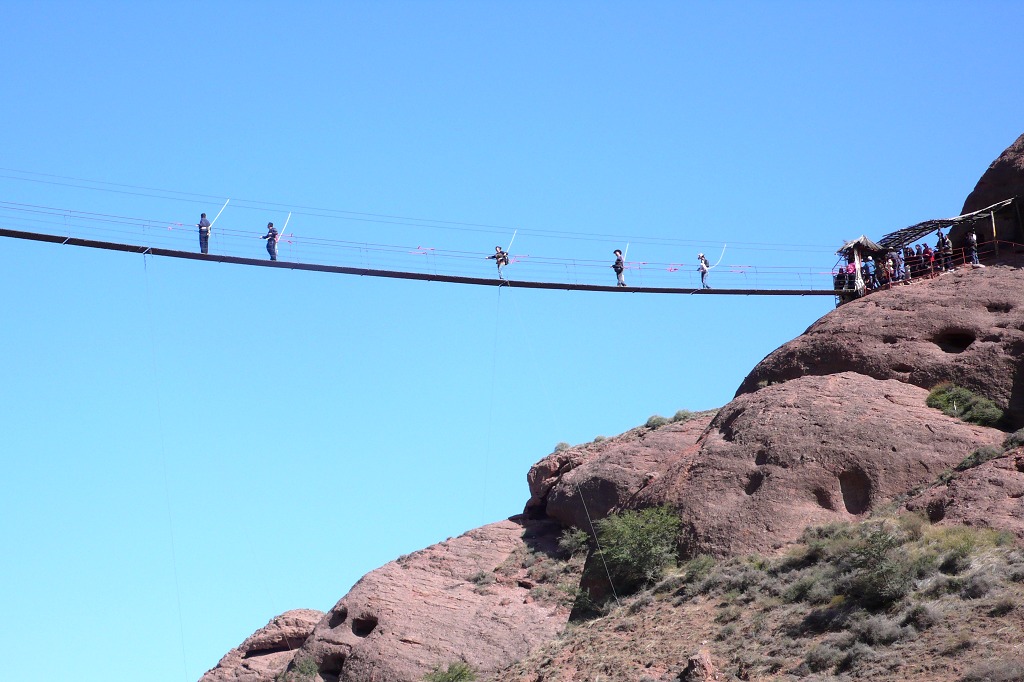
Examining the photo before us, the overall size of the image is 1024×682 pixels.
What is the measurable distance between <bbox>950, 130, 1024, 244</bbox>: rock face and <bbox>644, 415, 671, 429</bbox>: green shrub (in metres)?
11.1

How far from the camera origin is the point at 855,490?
1460 inches

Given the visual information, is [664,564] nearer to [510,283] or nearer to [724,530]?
[724,530]

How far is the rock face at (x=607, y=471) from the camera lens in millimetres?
42219

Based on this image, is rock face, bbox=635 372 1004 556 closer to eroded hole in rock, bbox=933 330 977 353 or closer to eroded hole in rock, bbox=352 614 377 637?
eroded hole in rock, bbox=933 330 977 353

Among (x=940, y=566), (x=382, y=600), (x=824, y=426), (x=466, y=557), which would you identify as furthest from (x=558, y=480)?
(x=940, y=566)

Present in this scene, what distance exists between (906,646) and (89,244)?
65.7 ft

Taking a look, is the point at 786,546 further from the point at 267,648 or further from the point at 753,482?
the point at 267,648

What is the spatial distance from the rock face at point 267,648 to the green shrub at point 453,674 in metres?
7.53

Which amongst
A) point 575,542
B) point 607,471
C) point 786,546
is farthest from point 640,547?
point 607,471

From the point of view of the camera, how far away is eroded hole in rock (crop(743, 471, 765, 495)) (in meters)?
37.6

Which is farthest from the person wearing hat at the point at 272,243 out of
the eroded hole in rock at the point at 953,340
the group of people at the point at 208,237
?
the eroded hole in rock at the point at 953,340

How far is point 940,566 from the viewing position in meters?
30.8

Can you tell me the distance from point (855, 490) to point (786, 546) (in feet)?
8.82

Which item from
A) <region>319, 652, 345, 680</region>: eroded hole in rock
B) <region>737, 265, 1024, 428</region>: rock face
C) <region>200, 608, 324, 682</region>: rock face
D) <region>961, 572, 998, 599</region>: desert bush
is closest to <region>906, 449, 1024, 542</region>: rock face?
<region>961, 572, 998, 599</region>: desert bush
